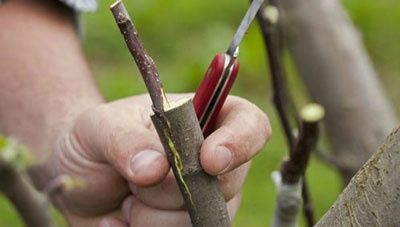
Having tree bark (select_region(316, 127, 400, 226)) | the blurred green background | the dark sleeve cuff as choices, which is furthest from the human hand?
the blurred green background

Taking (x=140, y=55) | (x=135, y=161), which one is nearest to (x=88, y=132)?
(x=135, y=161)

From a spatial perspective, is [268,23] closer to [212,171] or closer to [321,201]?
[212,171]

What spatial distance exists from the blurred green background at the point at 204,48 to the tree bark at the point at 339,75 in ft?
4.71

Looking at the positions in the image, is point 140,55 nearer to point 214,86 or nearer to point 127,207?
point 214,86

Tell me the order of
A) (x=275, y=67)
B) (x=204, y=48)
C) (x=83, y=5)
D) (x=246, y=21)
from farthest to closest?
(x=204, y=48), (x=83, y=5), (x=275, y=67), (x=246, y=21)

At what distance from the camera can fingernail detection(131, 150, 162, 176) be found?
0.92 meters

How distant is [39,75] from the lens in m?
1.57

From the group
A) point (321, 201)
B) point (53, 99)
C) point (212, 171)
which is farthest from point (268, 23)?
point (321, 201)

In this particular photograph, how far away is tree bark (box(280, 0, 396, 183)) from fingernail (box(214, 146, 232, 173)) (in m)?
0.69

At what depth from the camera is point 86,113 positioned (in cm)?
121

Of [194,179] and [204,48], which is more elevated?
[194,179]

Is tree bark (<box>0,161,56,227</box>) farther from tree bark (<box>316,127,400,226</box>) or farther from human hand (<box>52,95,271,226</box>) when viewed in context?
tree bark (<box>316,127,400,226</box>)

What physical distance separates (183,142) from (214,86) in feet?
0.41

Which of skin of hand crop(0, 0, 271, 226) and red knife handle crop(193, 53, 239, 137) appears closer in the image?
red knife handle crop(193, 53, 239, 137)
